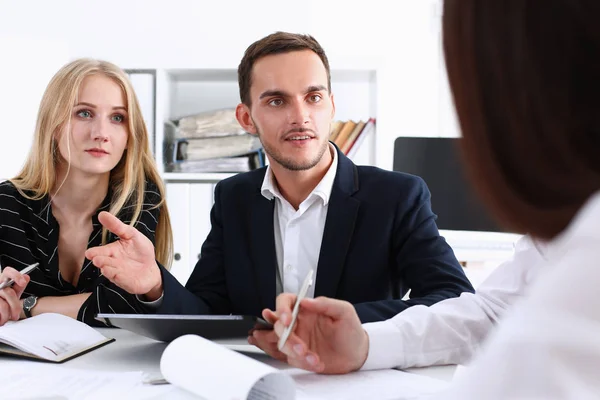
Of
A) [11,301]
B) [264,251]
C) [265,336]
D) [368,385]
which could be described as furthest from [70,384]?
[264,251]

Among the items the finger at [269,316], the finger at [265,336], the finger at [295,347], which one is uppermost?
the finger at [269,316]

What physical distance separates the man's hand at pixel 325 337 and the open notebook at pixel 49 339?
431 mm

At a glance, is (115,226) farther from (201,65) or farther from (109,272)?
(201,65)

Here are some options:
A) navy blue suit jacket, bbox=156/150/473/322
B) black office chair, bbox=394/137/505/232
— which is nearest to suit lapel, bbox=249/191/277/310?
navy blue suit jacket, bbox=156/150/473/322

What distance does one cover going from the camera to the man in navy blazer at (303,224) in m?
1.57

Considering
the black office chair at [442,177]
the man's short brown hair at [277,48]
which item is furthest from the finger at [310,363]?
the black office chair at [442,177]

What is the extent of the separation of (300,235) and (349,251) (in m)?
0.16

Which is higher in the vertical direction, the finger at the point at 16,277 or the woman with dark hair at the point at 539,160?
the woman with dark hair at the point at 539,160

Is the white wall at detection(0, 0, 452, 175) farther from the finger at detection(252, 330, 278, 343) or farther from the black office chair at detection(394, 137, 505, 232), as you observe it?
the finger at detection(252, 330, 278, 343)

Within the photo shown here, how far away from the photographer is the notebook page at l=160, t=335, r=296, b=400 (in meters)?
0.82

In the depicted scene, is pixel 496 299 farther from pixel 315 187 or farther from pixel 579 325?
pixel 579 325

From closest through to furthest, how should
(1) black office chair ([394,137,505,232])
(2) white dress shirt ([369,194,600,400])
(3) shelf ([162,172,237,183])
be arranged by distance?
(2) white dress shirt ([369,194,600,400]) → (1) black office chair ([394,137,505,232]) → (3) shelf ([162,172,237,183])

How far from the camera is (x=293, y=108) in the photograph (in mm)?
1791

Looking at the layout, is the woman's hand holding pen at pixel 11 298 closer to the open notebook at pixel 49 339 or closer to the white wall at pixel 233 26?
the open notebook at pixel 49 339
